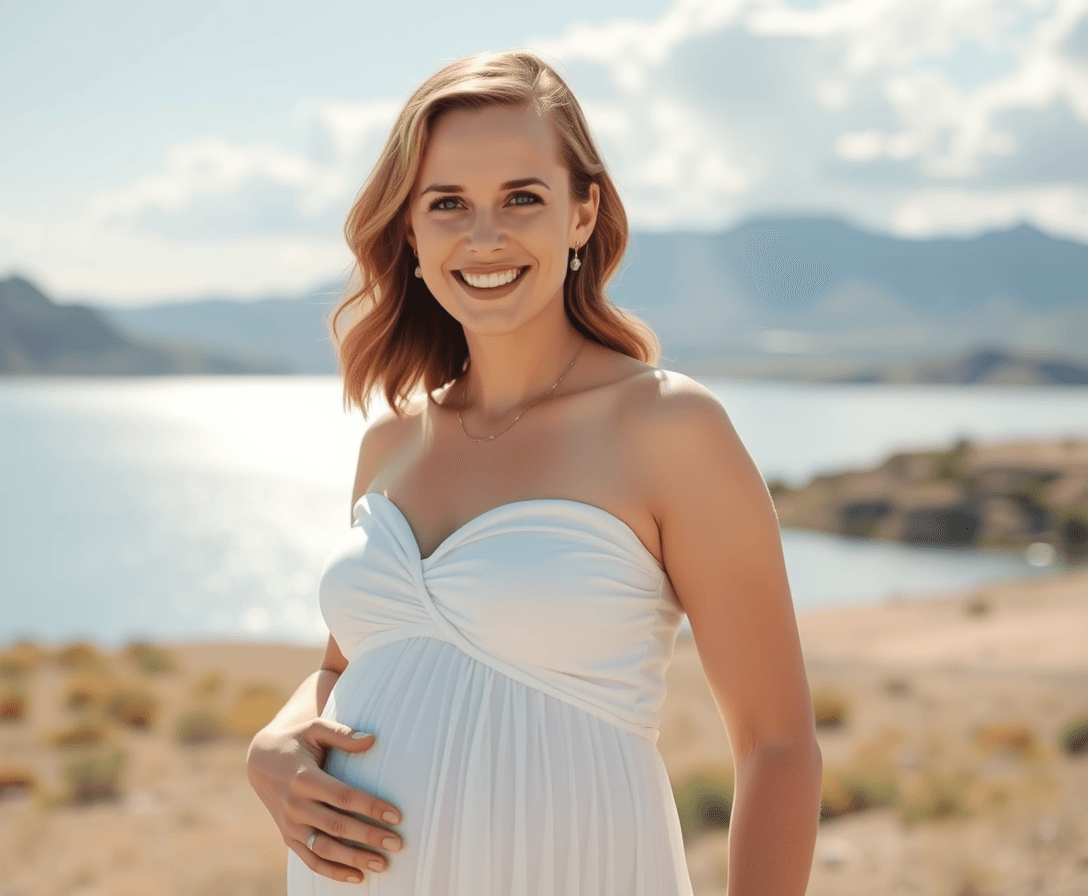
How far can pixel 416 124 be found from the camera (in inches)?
78.7

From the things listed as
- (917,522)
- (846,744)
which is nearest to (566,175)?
(846,744)

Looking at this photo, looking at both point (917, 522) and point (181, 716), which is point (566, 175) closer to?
point (181, 716)

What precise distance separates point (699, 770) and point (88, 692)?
7.83 m

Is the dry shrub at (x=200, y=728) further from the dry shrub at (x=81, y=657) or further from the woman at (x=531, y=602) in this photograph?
the woman at (x=531, y=602)

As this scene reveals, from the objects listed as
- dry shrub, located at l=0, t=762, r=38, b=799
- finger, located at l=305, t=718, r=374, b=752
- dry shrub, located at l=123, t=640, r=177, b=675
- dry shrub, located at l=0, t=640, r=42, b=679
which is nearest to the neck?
finger, located at l=305, t=718, r=374, b=752

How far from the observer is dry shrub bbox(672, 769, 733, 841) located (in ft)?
25.2

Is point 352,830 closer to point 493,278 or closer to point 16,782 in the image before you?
point 493,278

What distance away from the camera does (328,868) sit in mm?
1885

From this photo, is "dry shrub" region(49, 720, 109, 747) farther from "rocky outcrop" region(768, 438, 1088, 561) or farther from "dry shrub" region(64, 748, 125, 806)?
"rocky outcrop" region(768, 438, 1088, 561)

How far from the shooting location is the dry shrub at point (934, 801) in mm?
7160

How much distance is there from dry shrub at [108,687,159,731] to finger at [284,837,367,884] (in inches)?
415

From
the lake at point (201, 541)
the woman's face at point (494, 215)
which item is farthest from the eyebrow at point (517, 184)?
the lake at point (201, 541)

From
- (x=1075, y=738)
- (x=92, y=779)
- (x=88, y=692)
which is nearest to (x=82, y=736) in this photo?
(x=92, y=779)

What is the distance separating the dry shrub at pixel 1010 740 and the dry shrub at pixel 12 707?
9678mm
